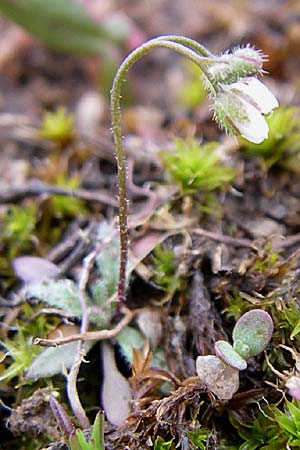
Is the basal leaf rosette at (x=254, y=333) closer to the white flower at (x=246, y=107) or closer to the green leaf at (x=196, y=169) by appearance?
the white flower at (x=246, y=107)

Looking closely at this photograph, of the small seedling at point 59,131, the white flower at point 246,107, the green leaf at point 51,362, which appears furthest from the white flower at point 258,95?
the small seedling at point 59,131

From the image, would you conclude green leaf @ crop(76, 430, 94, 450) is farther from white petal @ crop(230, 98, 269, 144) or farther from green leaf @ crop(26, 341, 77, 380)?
white petal @ crop(230, 98, 269, 144)

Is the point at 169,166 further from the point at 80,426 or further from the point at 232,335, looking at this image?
the point at 80,426

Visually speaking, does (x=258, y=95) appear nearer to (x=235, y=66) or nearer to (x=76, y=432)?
(x=235, y=66)

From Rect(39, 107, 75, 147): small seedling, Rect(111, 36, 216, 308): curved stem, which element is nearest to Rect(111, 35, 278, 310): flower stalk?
Rect(111, 36, 216, 308): curved stem

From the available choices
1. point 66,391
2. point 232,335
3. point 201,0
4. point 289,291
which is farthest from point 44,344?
point 201,0

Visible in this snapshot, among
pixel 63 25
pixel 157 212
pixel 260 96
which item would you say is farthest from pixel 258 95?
pixel 63 25
